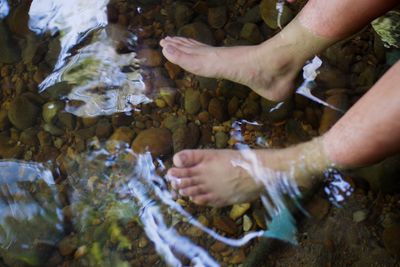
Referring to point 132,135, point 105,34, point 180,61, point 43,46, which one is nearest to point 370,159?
point 180,61

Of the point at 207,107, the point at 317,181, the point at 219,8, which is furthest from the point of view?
the point at 219,8

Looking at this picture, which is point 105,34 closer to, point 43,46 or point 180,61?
point 43,46

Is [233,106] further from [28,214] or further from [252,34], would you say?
[28,214]

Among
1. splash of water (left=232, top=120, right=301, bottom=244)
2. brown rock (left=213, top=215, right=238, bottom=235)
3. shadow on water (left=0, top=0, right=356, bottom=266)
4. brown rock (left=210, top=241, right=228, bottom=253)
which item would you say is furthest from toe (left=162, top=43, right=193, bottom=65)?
brown rock (left=210, top=241, right=228, bottom=253)

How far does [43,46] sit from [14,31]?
8.8 inches

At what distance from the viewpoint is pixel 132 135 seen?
2.24m

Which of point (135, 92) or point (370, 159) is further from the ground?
point (370, 159)

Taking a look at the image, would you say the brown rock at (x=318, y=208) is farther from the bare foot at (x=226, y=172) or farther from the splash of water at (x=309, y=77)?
the splash of water at (x=309, y=77)

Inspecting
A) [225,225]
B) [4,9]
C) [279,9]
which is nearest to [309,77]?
[279,9]

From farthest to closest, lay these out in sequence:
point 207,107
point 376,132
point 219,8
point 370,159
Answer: point 219,8, point 207,107, point 370,159, point 376,132

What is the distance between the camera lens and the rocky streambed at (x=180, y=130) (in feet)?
6.36

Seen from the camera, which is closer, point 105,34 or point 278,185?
point 278,185

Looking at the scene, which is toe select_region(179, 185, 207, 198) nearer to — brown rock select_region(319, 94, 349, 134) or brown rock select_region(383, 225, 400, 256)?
brown rock select_region(319, 94, 349, 134)

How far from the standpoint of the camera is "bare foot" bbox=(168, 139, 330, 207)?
1.87 m
